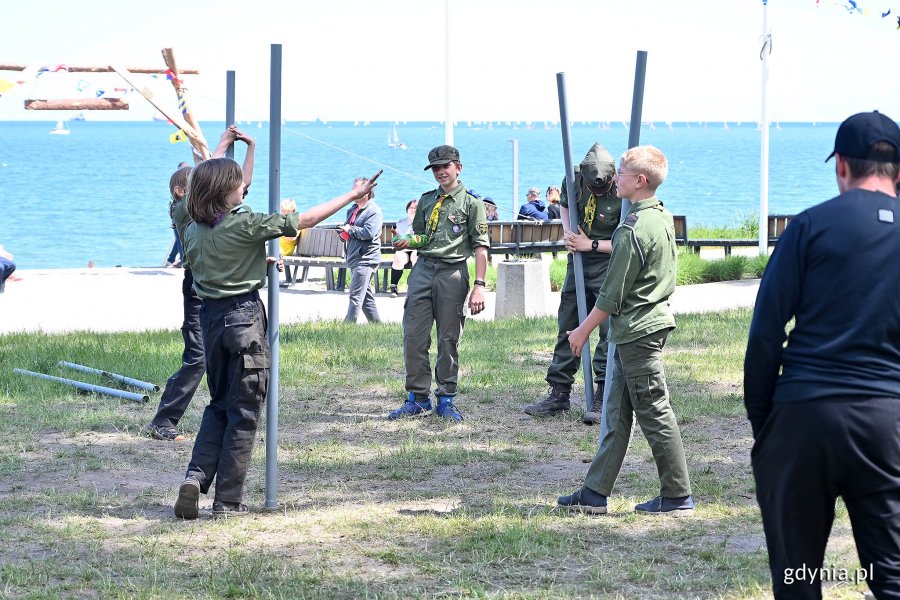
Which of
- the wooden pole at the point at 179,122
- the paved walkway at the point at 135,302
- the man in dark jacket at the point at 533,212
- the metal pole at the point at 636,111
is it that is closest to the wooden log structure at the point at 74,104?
the paved walkway at the point at 135,302

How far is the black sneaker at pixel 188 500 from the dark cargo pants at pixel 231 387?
7 centimetres

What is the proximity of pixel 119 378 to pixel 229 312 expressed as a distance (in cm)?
411

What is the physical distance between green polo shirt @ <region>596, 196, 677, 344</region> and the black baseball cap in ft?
7.03

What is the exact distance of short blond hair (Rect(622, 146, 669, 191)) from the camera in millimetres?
5715

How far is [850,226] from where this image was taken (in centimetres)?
340

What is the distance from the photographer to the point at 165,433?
785 centimetres

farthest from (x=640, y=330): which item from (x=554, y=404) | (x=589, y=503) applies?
(x=554, y=404)

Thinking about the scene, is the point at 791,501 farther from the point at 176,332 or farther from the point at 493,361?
the point at 176,332

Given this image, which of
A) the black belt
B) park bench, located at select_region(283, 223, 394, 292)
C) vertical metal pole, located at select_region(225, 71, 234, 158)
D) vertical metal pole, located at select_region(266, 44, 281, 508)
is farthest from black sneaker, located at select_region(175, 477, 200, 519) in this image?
park bench, located at select_region(283, 223, 394, 292)

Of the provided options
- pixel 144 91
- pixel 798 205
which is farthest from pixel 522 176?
pixel 144 91

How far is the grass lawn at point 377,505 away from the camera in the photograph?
4902 millimetres

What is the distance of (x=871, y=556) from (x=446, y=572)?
212cm

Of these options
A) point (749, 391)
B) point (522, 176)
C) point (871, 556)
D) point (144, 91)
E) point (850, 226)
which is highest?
point (522, 176)

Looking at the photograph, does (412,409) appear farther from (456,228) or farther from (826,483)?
(826,483)
